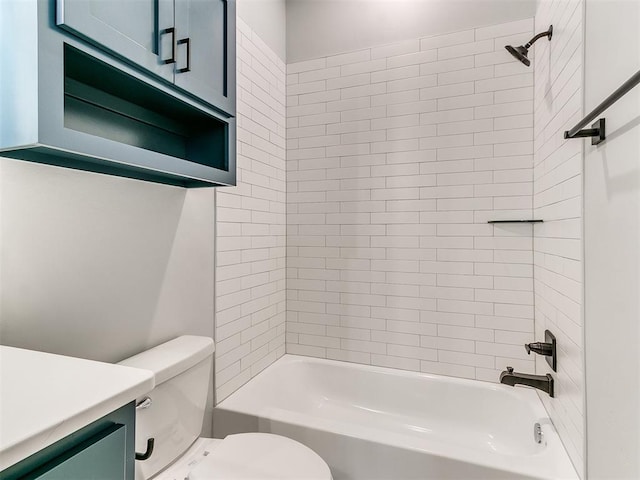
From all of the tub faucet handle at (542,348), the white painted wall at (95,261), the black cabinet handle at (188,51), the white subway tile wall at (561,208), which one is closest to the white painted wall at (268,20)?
the black cabinet handle at (188,51)

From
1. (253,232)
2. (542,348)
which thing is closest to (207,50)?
(253,232)

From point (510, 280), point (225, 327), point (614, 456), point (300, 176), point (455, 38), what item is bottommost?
point (614, 456)

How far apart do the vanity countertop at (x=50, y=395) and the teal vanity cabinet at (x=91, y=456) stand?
0.03 meters

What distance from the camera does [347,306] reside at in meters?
2.33

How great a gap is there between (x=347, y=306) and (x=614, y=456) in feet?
4.94

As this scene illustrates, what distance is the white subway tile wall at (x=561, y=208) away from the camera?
1.26 metres

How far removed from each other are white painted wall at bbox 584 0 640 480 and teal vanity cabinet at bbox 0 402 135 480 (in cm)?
116

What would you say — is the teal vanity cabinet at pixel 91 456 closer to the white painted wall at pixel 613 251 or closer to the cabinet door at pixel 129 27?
the cabinet door at pixel 129 27

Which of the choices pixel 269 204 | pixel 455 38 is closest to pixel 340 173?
pixel 269 204

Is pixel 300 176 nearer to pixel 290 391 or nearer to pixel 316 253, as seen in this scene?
pixel 316 253

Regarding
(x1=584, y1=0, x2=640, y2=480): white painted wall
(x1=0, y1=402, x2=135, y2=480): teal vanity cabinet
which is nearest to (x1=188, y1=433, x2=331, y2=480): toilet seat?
(x1=0, y1=402, x2=135, y2=480): teal vanity cabinet

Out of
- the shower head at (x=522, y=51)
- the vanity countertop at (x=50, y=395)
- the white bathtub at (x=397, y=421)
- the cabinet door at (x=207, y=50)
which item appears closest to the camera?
the vanity countertop at (x=50, y=395)

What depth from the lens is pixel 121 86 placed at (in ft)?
3.54

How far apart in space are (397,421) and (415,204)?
131 centimetres
